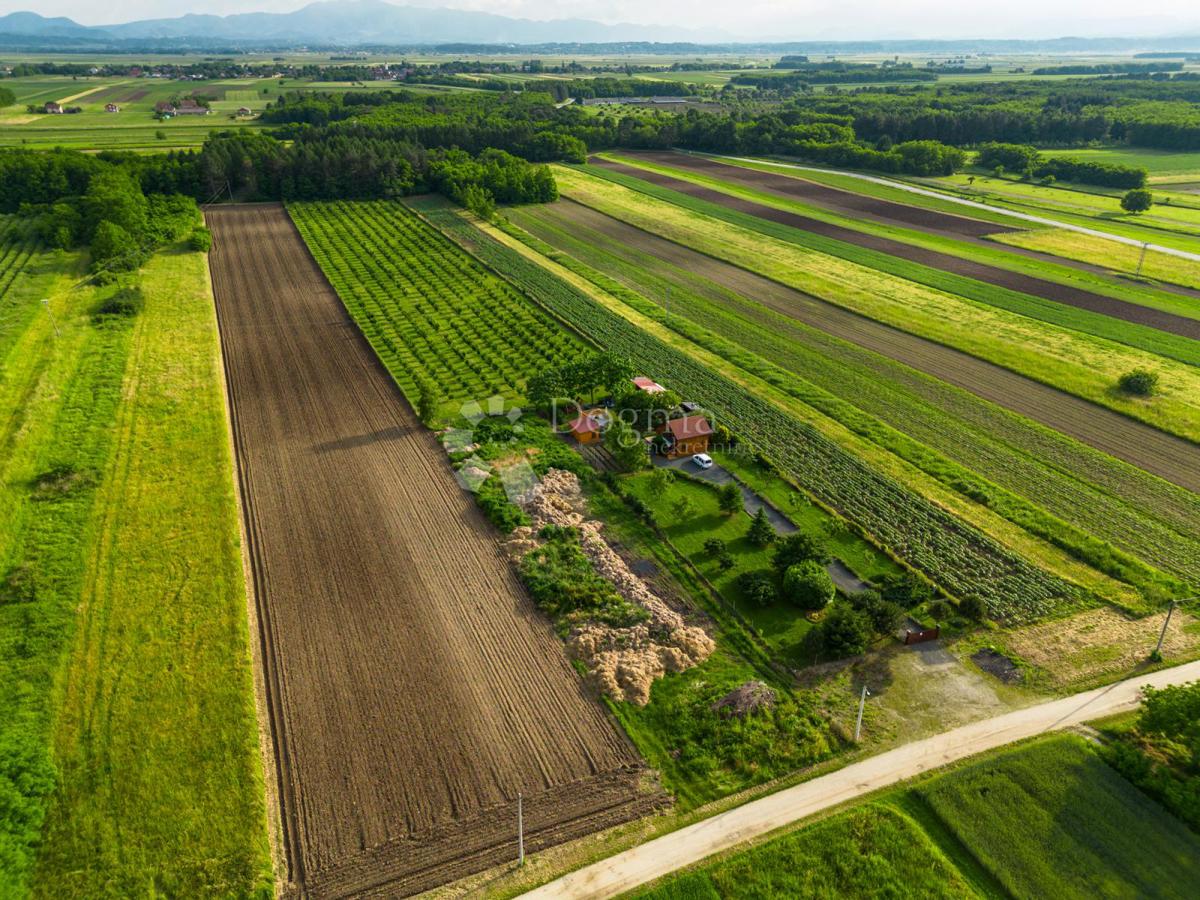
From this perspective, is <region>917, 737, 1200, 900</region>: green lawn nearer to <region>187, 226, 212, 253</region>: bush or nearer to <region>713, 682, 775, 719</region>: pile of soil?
<region>713, 682, 775, 719</region>: pile of soil

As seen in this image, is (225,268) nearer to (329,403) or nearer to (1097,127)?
(329,403)

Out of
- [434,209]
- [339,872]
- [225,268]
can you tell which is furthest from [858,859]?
[434,209]

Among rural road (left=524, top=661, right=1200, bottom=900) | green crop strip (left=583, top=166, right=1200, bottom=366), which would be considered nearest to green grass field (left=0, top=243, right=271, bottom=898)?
rural road (left=524, top=661, right=1200, bottom=900)

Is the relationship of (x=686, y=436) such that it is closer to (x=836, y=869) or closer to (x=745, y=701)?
(x=745, y=701)

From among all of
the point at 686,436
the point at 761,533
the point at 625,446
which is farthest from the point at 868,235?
the point at 761,533

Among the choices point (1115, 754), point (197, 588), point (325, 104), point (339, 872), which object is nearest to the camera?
point (339, 872)

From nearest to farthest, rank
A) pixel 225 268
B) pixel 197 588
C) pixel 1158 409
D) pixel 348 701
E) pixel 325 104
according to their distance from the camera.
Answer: pixel 348 701 → pixel 197 588 → pixel 1158 409 → pixel 225 268 → pixel 325 104

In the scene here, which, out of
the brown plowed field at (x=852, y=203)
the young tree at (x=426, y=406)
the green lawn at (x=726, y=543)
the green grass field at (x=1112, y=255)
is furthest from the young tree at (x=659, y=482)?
the brown plowed field at (x=852, y=203)
